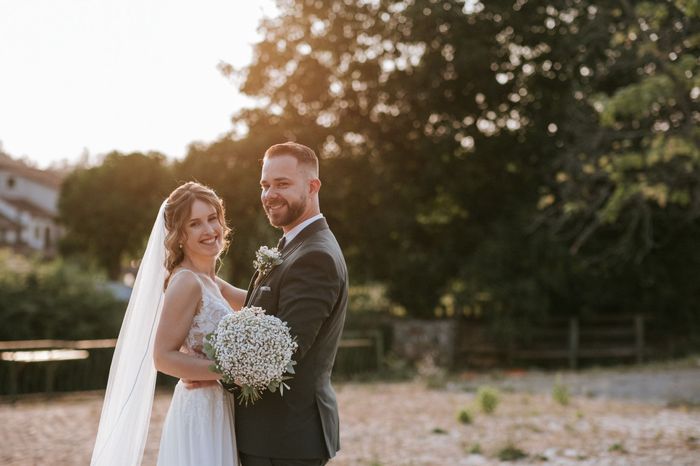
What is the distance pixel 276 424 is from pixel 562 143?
1956cm

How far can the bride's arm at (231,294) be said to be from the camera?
471cm

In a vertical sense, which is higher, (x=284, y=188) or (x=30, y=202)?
(x=30, y=202)

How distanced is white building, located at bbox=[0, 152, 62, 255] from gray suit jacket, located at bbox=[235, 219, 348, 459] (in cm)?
5690

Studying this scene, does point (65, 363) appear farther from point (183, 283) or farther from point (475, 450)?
point (183, 283)

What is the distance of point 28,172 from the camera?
65.8 m

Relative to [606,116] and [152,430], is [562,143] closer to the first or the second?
[606,116]

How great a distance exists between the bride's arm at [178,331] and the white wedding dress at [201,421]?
0.05 metres

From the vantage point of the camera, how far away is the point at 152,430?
11789 mm

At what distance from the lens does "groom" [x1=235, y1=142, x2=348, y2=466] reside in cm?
370

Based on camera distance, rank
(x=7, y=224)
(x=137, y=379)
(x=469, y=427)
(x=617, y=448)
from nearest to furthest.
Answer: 1. (x=137, y=379)
2. (x=617, y=448)
3. (x=469, y=427)
4. (x=7, y=224)

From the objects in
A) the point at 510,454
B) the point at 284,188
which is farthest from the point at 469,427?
the point at 284,188

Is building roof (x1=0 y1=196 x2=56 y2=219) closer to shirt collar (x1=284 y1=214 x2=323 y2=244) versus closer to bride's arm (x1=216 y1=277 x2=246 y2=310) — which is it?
bride's arm (x1=216 y1=277 x2=246 y2=310)

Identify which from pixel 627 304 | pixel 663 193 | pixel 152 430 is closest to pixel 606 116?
pixel 663 193

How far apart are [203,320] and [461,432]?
7460 mm
